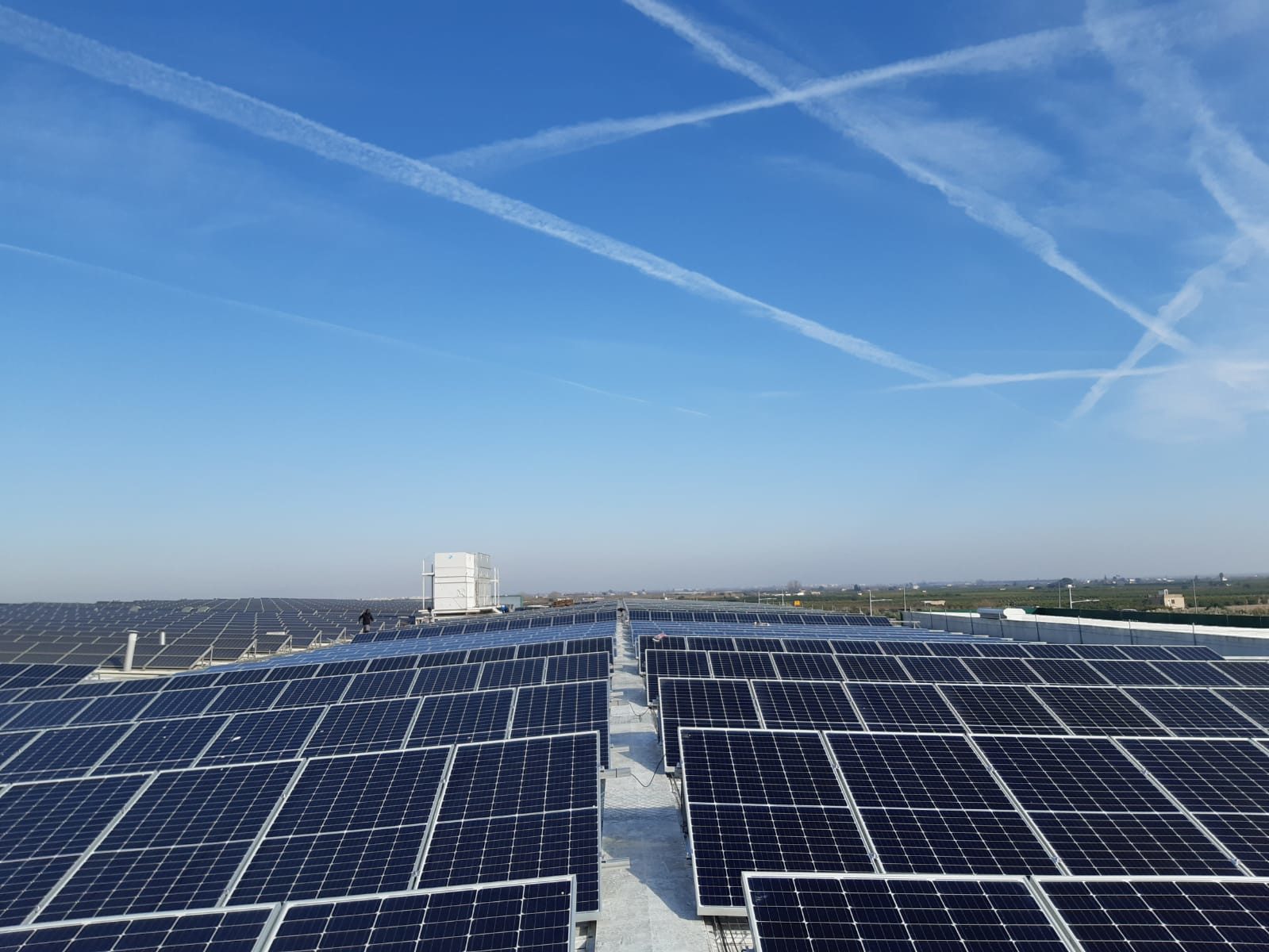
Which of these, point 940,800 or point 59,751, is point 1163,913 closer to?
point 940,800

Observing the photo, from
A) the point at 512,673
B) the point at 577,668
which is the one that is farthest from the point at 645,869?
the point at 512,673

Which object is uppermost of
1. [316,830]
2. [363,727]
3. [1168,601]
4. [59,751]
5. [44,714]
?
[363,727]

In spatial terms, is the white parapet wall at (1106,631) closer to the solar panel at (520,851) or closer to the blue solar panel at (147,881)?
the solar panel at (520,851)

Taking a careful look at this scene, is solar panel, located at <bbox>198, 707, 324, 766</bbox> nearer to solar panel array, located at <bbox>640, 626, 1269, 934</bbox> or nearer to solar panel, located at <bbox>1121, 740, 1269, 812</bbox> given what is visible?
solar panel array, located at <bbox>640, 626, 1269, 934</bbox>

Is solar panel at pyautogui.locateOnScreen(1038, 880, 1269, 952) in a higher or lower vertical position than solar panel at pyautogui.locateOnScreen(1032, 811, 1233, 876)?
higher

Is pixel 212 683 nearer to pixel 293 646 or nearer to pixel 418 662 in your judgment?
pixel 418 662

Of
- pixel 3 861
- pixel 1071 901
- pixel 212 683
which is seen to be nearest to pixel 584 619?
pixel 212 683

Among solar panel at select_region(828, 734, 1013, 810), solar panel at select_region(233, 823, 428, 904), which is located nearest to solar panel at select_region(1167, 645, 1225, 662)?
solar panel at select_region(828, 734, 1013, 810)
